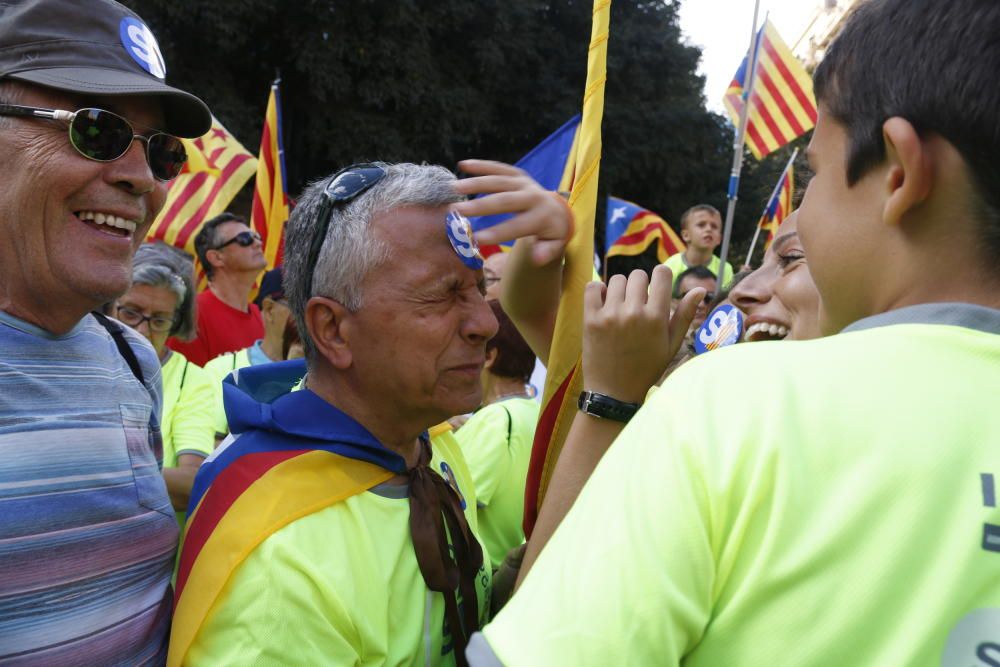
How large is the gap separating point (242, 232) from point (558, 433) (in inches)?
169

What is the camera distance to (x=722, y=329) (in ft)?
7.23

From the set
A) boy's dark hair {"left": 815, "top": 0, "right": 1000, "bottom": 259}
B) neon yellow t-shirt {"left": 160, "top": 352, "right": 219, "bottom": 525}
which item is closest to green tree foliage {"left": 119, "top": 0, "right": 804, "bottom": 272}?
neon yellow t-shirt {"left": 160, "top": 352, "right": 219, "bottom": 525}

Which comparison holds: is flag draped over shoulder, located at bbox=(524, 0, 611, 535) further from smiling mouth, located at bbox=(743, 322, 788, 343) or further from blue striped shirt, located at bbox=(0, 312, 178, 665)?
blue striped shirt, located at bbox=(0, 312, 178, 665)

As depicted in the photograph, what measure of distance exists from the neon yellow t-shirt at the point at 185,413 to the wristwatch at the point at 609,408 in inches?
100

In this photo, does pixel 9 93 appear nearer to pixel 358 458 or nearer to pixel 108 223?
pixel 108 223

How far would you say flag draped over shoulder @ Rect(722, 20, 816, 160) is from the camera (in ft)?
24.8

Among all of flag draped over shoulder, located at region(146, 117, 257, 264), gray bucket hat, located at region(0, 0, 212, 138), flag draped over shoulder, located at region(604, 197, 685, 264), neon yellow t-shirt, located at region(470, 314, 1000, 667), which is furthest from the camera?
flag draped over shoulder, located at region(604, 197, 685, 264)

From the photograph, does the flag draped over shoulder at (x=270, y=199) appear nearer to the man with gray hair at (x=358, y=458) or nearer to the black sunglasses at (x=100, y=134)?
the man with gray hair at (x=358, y=458)

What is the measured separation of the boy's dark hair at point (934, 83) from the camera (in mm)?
880

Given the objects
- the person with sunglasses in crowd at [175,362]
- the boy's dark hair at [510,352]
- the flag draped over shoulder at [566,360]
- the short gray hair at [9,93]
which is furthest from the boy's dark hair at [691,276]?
the short gray hair at [9,93]

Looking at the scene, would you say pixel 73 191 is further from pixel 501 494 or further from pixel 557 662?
pixel 501 494

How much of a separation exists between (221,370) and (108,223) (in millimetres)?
2657

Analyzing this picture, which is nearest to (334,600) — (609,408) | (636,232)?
(609,408)

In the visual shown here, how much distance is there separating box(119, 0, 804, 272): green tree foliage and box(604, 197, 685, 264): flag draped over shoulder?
8.48 meters
